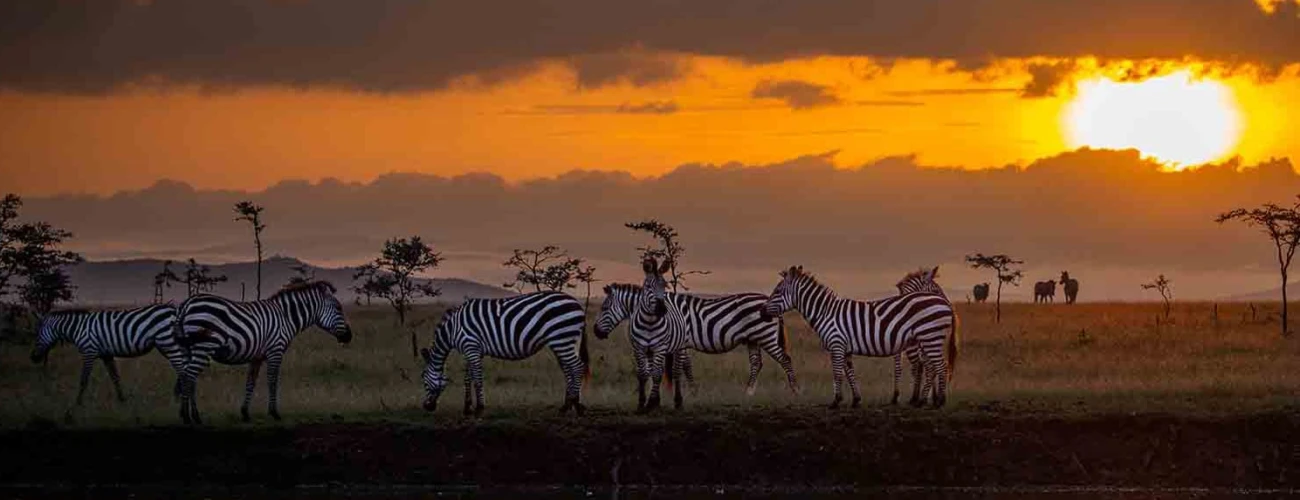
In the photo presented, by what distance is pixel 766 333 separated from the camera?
30125 mm

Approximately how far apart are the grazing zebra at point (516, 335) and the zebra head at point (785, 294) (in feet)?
10.9

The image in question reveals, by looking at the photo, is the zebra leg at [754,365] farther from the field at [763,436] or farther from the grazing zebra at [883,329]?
the grazing zebra at [883,329]

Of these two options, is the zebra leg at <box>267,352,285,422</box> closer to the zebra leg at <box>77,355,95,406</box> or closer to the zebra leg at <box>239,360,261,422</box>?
the zebra leg at <box>239,360,261,422</box>

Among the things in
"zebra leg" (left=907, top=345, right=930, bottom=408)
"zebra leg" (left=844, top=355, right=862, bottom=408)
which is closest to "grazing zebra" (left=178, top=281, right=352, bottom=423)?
"zebra leg" (left=844, top=355, right=862, bottom=408)

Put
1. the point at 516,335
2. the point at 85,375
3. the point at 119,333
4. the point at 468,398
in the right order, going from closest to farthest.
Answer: the point at 468,398 → the point at 516,335 → the point at 85,375 → the point at 119,333

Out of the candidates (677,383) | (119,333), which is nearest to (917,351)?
(677,383)

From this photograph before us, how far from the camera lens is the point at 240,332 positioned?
1045 inches

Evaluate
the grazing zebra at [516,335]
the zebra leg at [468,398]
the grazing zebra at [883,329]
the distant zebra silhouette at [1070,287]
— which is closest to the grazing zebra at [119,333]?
the grazing zebra at [516,335]

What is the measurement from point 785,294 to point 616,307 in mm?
2817

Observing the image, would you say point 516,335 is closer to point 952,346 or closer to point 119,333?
point 952,346

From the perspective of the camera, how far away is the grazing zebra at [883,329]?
2603 centimetres

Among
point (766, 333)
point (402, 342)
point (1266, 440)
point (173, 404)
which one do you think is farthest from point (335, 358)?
point (1266, 440)

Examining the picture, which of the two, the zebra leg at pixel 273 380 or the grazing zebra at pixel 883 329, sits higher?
the grazing zebra at pixel 883 329

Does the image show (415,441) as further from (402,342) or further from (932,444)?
(402,342)
